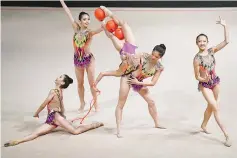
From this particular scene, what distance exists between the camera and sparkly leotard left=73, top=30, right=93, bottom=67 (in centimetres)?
471

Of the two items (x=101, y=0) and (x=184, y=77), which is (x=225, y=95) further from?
(x=101, y=0)

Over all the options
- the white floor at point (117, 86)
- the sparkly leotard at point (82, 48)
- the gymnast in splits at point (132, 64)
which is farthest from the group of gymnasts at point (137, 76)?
the sparkly leotard at point (82, 48)

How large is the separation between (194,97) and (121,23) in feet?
5.18

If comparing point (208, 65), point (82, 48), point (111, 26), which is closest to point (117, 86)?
point (82, 48)

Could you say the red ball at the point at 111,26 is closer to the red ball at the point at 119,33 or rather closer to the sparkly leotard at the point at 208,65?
the red ball at the point at 119,33

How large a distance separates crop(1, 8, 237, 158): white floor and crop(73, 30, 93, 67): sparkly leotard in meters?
0.63

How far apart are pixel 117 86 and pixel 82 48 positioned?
1.15 metres

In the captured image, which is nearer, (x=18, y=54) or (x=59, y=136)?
(x=59, y=136)

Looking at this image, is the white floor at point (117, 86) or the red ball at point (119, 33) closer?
the white floor at point (117, 86)

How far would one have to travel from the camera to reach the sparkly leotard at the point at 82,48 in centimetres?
471

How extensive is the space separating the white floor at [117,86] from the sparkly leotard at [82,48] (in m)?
0.63

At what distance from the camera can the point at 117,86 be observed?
575 centimetres

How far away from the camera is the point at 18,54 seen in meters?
6.72

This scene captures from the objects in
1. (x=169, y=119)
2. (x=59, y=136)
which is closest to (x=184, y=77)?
(x=169, y=119)
